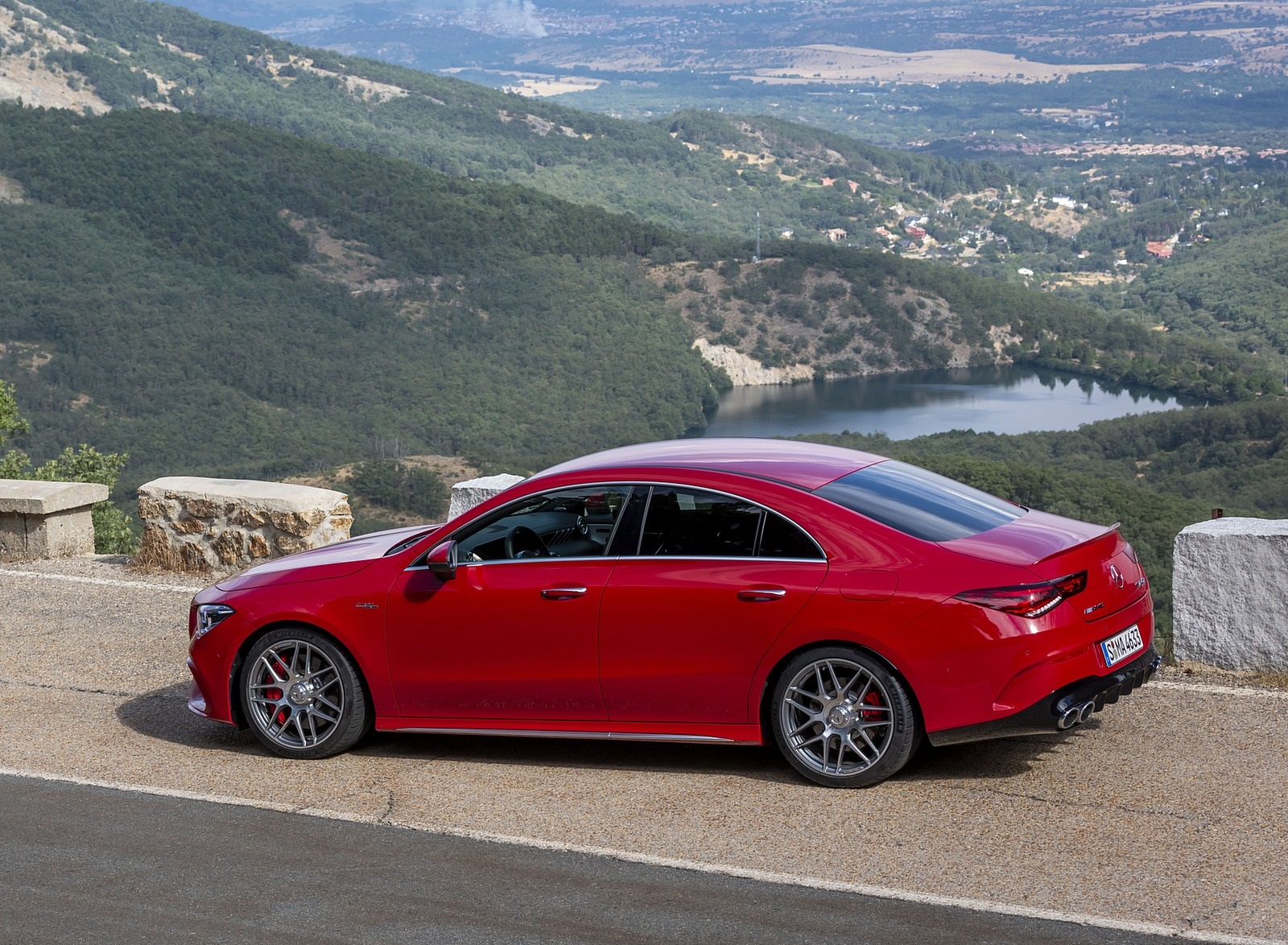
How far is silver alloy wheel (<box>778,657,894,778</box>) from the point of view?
17.3 feet

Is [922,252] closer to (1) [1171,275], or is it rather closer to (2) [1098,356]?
(1) [1171,275]

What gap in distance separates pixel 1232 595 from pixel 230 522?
21.5 feet

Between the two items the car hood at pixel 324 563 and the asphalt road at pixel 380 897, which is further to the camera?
the car hood at pixel 324 563

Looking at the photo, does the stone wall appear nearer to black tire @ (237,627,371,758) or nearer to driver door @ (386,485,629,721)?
black tire @ (237,627,371,758)

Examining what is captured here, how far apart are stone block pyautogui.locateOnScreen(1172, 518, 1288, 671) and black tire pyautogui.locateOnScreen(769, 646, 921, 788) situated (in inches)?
90.0

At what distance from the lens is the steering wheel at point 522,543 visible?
5.83m

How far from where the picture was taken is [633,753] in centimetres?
597

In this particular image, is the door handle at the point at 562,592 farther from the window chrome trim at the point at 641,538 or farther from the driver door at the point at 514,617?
the window chrome trim at the point at 641,538

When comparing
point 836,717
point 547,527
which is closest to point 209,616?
point 547,527

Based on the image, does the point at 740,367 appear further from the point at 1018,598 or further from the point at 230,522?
the point at 1018,598

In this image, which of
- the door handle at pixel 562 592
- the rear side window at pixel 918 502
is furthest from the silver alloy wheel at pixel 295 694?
the rear side window at pixel 918 502

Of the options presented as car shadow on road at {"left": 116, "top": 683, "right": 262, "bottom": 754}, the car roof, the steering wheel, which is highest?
the car roof

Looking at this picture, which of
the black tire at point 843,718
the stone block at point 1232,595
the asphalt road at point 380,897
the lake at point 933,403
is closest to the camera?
the asphalt road at point 380,897

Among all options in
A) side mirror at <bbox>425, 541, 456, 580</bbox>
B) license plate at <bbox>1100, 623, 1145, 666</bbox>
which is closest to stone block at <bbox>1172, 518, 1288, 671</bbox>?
license plate at <bbox>1100, 623, 1145, 666</bbox>
